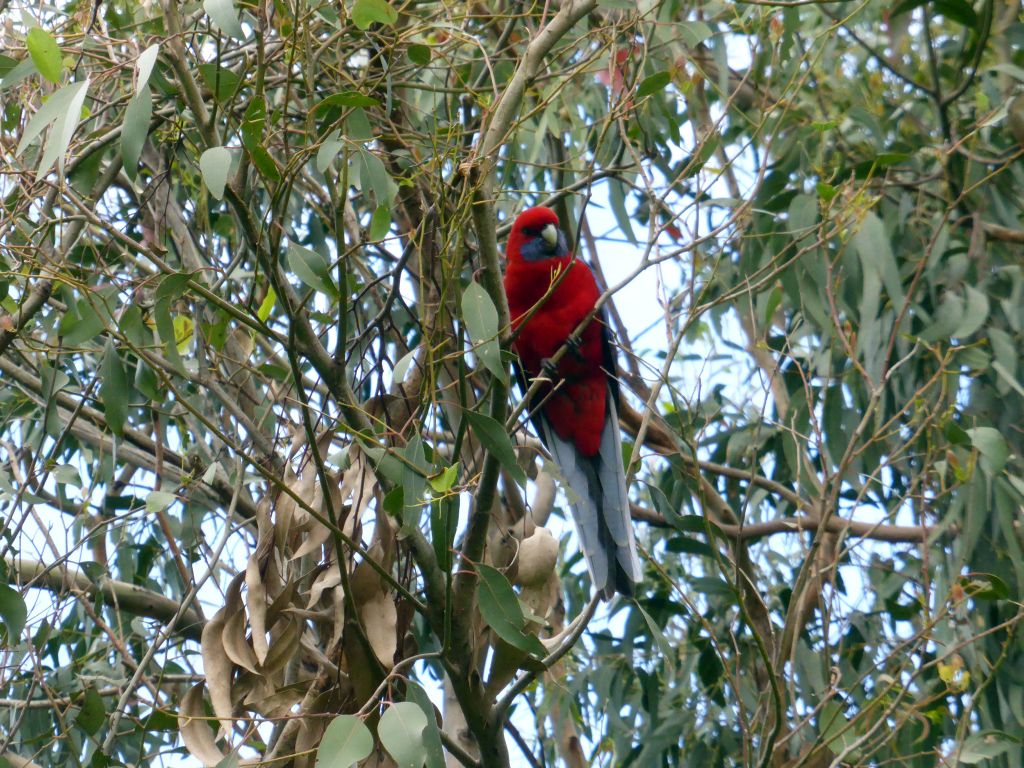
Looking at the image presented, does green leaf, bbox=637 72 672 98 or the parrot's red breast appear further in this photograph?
the parrot's red breast

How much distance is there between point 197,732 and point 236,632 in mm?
172

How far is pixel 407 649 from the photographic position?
2193 mm

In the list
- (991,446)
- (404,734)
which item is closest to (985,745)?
(991,446)

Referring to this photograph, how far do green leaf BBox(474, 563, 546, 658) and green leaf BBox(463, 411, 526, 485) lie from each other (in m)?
0.15

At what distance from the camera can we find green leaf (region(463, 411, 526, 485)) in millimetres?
1659

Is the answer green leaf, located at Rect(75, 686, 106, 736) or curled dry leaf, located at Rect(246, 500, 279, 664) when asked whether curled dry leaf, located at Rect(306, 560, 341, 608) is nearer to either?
curled dry leaf, located at Rect(246, 500, 279, 664)

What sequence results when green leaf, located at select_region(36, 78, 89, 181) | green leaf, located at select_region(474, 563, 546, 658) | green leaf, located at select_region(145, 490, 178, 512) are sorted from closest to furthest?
1. green leaf, located at select_region(36, 78, 89, 181)
2. green leaf, located at select_region(474, 563, 546, 658)
3. green leaf, located at select_region(145, 490, 178, 512)

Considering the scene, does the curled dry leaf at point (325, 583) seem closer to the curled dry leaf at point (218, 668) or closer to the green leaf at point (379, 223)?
the curled dry leaf at point (218, 668)

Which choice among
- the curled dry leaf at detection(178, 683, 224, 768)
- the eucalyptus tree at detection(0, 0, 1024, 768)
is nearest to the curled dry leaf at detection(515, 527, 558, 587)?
the eucalyptus tree at detection(0, 0, 1024, 768)

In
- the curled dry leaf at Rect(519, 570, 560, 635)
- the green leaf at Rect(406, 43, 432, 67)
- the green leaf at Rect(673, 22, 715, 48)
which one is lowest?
the curled dry leaf at Rect(519, 570, 560, 635)

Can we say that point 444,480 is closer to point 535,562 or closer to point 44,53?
point 535,562

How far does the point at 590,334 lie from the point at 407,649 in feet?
4.25

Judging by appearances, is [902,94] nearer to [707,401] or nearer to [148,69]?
[707,401]

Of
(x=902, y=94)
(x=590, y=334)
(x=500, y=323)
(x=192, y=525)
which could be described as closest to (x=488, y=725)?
(x=500, y=323)
